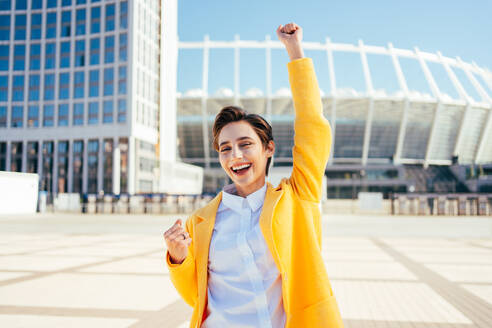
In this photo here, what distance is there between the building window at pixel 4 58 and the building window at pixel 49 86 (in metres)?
6.43

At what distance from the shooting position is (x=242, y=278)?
5.39ft

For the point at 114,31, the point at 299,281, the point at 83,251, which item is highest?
the point at 114,31

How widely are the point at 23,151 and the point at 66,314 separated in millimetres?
56669

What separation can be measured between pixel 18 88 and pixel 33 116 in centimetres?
465

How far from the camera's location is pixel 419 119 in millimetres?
64688

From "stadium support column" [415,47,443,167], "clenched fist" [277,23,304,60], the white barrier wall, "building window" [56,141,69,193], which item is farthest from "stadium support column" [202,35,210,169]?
"clenched fist" [277,23,304,60]

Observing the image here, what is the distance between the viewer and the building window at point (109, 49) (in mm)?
50531

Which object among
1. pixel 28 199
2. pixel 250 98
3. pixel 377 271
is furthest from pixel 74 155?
pixel 377 271

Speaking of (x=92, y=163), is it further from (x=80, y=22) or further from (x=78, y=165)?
(x=80, y=22)

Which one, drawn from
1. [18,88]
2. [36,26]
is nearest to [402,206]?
[18,88]

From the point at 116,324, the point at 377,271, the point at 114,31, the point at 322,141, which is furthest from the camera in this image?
the point at 114,31

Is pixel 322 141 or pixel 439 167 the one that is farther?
pixel 439 167

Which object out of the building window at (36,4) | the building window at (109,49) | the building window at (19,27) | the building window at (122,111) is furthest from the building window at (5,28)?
the building window at (122,111)

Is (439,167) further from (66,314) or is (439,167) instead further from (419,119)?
(66,314)
